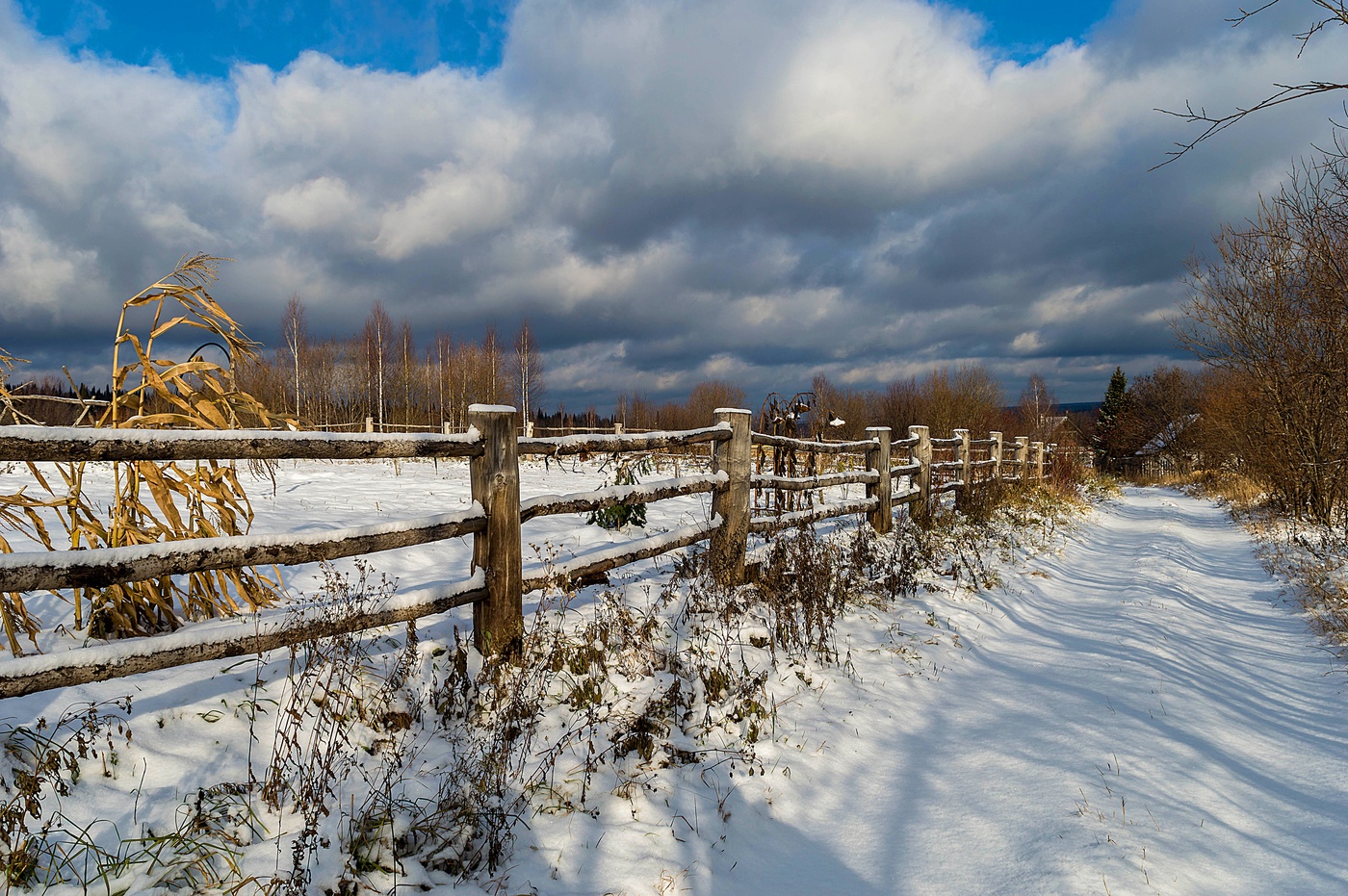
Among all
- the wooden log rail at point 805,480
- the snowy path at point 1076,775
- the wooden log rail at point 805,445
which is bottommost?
the snowy path at point 1076,775

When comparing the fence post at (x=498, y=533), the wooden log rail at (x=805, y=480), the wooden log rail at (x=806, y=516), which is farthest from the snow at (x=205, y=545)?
the wooden log rail at (x=805, y=480)

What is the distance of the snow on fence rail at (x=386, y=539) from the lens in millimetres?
2320

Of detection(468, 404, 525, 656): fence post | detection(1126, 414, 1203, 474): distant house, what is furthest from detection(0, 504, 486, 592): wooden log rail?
detection(1126, 414, 1203, 474): distant house

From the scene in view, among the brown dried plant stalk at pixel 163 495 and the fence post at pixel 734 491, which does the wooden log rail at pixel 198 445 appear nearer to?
the brown dried plant stalk at pixel 163 495

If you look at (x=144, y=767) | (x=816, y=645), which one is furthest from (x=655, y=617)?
(x=144, y=767)

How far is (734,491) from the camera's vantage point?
18.0 feet

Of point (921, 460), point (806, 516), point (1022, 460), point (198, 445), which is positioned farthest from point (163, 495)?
point (1022, 460)

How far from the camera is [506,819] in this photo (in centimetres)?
262

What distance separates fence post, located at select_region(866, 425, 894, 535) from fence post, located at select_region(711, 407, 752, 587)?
340 cm

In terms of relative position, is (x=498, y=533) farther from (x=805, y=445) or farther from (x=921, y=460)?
→ (x=921, y=460)

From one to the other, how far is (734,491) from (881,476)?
11.9 feet

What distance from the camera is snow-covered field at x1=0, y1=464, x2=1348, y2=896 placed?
241 cm

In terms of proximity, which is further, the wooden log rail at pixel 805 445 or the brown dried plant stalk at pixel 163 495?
the wooden log rail at pixel 805 445

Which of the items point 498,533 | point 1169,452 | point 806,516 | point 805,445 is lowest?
point 1169,452
